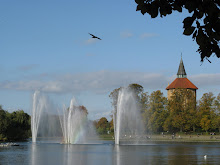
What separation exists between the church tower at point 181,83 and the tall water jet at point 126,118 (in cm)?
6901

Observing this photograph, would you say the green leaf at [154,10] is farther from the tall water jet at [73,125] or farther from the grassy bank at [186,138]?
the grassy bank at [186,138]

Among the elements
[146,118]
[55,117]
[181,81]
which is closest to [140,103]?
[146,118]

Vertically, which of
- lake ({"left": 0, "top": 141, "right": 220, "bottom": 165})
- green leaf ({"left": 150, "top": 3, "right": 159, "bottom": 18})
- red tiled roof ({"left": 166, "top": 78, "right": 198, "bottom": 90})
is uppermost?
red tiled roof ({"left": 166, "top": 78, "right": 198, "bottom": 90})

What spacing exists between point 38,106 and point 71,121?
6320 millimetres

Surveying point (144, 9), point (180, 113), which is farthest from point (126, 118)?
point (144, 9)

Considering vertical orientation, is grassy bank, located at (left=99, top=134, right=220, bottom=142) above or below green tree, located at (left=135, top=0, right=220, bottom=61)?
below

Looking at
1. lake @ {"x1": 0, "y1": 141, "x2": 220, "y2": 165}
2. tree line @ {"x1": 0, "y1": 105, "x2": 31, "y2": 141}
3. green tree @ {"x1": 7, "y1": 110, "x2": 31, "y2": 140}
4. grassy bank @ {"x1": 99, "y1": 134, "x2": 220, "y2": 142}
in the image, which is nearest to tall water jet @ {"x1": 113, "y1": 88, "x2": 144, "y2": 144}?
grassy bank @ {"x1": 99, "y1": 134, "x2": 220, "y2": 142}

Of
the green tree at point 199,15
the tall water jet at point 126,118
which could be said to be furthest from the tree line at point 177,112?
the green tree at point 199,15

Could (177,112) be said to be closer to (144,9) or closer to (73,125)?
(73,125)

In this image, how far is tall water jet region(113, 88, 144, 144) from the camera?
201ft

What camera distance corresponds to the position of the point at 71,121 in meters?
61.9

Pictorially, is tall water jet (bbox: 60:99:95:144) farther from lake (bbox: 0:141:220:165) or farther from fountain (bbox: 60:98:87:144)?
lake (bbox: 0:141:220:165)

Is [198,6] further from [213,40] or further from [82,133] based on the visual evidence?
[82,133]

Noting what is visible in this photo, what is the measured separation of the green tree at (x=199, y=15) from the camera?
541cm
